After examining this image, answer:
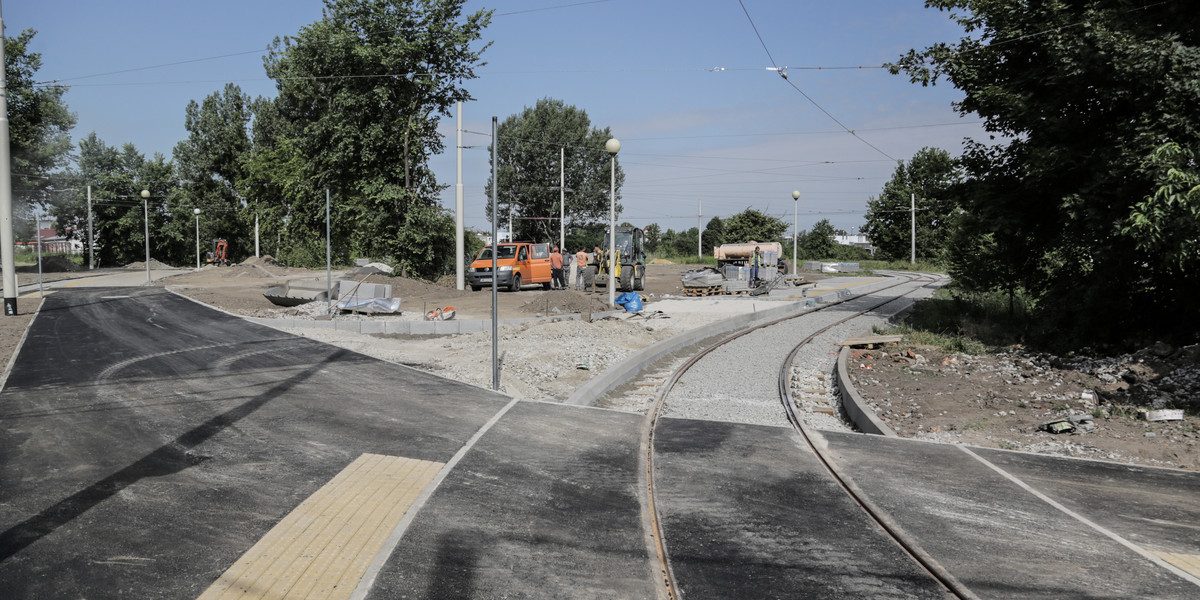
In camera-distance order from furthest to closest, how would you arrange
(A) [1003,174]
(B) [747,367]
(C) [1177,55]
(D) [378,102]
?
(D) [378,102] < (A) [1003,174] < (B) [747,367] < (C) [1177,55]

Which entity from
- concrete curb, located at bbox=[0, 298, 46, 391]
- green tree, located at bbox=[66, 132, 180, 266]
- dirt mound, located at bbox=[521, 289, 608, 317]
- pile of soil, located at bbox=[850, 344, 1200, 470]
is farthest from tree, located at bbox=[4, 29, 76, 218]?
pile of soil, located at bbox=[850, 344, 1200, 470]

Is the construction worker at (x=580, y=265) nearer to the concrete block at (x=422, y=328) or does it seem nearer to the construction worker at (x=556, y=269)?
the construction worker at (x=556, y=269)

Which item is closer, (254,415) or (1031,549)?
(1031,549)

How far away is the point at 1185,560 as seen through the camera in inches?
215

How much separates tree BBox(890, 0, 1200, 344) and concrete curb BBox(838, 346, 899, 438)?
5.17 m

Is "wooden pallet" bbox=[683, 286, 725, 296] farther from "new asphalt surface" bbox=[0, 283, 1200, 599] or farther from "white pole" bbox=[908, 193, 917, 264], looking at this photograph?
"white pole" bbox=[908, 193, 917, 264]

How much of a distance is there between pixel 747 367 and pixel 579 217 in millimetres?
75117

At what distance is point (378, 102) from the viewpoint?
3491cm

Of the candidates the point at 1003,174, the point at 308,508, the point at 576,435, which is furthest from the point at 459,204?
the point at 308,508

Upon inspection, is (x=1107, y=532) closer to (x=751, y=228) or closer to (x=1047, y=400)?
(x=1047, y=400)

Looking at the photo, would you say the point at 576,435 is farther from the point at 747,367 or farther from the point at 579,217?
the point at 579,217

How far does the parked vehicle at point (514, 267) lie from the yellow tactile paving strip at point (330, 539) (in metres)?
23.1

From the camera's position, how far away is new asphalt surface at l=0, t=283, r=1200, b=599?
16.4 ft

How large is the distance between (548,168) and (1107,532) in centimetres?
8403
